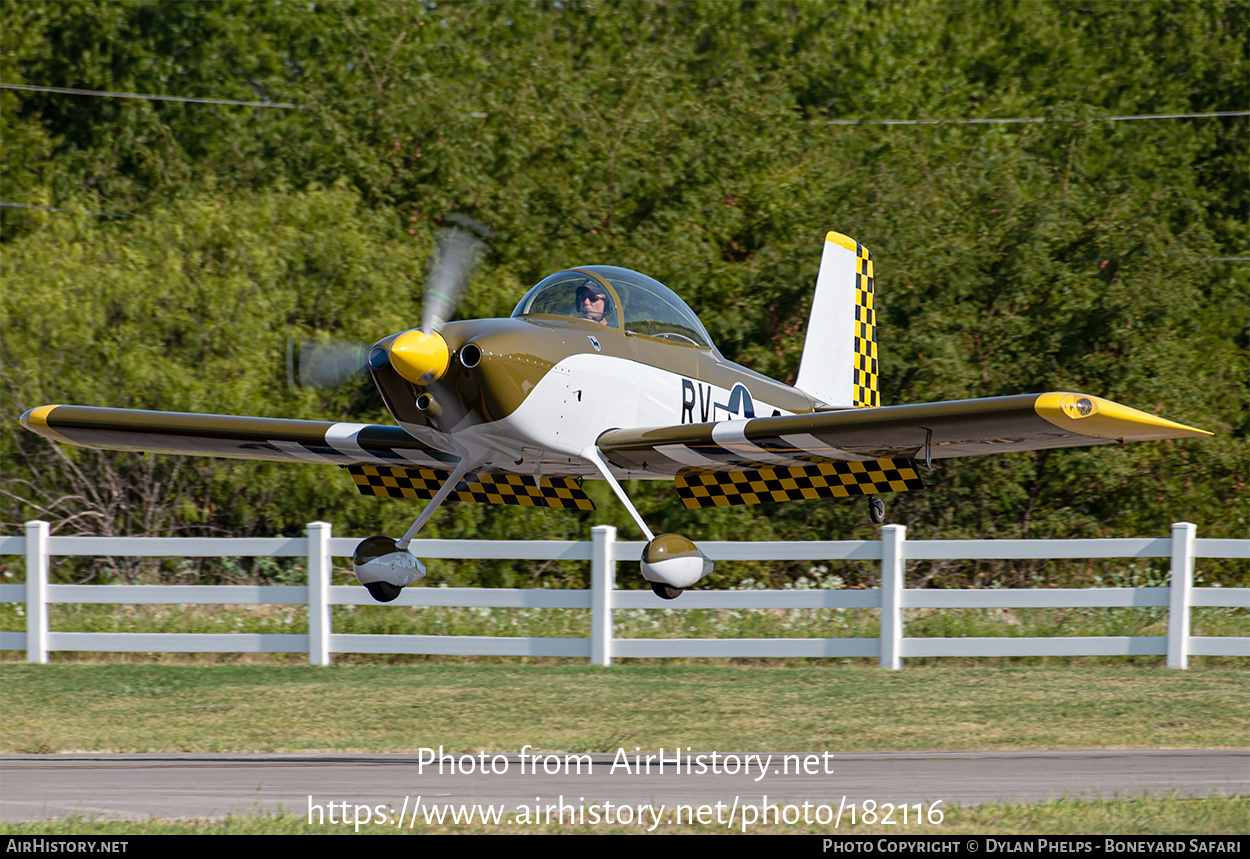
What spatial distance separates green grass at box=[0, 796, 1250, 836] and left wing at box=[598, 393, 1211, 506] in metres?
2.11

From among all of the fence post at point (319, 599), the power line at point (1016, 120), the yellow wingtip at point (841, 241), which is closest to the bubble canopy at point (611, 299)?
the yellow wingtip at point (841, 241)

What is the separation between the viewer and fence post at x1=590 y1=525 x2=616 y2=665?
43.8 feet

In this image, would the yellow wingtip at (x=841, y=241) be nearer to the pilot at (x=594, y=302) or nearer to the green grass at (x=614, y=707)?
the pilot at (x=594, y=302)

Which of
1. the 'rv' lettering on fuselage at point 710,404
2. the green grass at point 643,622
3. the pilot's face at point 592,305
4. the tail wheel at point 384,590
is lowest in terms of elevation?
the green grass at point 643,622

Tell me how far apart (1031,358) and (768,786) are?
1048 centimetres

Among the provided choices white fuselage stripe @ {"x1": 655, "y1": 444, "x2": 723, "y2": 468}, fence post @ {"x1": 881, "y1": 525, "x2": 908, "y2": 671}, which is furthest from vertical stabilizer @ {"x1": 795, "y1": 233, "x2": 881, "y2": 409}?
fence post @ {"x1": 881, "y1": 525, "x2": 908, "y2": 671}

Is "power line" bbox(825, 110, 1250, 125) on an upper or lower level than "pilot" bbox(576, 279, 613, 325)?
upper

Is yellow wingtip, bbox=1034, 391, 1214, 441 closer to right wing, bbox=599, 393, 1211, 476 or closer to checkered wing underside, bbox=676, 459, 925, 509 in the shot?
right wing, bbox=599, 393, 1211, 476

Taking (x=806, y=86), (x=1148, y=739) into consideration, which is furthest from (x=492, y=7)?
(x=1148, y=739)

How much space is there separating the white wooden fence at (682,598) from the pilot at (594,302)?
574 centimetres

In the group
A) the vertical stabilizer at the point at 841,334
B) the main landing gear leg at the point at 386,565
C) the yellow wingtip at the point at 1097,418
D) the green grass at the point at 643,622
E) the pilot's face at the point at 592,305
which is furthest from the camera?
the green grass at the point at 643,622

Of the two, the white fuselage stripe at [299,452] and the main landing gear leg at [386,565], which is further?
the white fuselage stripe at [299,452]

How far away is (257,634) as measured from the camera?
14023 millimetres

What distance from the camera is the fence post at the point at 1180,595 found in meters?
13.1
